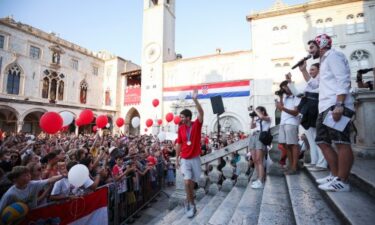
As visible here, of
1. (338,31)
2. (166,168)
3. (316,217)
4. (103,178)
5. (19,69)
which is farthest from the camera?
(19,69)

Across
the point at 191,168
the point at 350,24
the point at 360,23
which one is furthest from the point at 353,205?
the point at 360,23

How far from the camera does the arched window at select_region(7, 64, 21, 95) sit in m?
21.3

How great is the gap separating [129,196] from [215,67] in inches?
728

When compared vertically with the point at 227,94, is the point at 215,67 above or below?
above

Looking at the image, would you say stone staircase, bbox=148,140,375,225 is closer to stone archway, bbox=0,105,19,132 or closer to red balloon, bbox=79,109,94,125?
red balloon, bbox=79,109,94,125

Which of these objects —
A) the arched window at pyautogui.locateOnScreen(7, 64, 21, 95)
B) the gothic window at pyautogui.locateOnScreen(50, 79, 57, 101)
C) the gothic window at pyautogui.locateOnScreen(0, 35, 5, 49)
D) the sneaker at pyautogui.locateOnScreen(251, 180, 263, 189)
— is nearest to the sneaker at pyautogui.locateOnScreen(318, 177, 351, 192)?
the sneaker at pyautogui.locateOnScreen(251, 180, 263, 189)

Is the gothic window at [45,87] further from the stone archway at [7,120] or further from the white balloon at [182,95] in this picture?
the white balloon at [182,95]

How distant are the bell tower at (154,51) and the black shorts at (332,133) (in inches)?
865

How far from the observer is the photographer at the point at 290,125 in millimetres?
3775

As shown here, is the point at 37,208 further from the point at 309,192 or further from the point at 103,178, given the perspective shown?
the point at 309,192

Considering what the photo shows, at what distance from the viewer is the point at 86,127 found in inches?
1097

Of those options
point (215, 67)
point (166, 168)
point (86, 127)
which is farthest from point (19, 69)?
point (166, 168)

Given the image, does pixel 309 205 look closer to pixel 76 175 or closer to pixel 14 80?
pixel 76 175

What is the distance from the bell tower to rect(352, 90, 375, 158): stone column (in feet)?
68.2
